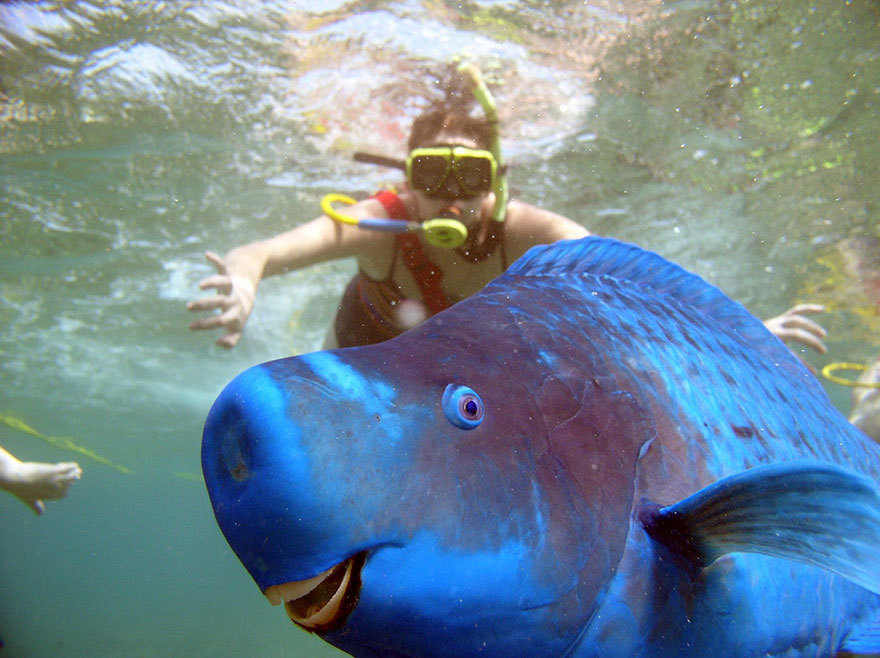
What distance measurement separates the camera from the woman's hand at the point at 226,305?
2.25 meters

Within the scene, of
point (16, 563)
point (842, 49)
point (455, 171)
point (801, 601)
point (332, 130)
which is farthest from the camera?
point (16, 563)

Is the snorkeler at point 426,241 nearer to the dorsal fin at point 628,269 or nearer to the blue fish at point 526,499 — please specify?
the dorsal fin at point 628,269

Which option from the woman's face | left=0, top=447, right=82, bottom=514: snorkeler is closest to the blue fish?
the woman's face

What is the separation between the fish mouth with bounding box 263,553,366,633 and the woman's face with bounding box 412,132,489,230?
3.32 metres

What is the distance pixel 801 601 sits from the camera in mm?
1245

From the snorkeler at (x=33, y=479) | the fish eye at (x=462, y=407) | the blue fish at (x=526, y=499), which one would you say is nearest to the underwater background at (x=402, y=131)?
the snorkeler at (x=33, y=479)

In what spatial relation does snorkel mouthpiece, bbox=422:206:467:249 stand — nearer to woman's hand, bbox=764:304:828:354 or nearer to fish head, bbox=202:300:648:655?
woman's hand, bbox=764:304:828:354

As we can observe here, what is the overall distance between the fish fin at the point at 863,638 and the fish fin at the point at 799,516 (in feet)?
2.81

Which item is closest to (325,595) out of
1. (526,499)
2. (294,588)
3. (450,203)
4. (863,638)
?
(294,588)

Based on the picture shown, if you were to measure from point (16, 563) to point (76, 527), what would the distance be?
1086cm

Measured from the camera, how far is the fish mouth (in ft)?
2.69

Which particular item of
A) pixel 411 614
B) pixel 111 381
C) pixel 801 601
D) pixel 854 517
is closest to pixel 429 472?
pixel 411 614

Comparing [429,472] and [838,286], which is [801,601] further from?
[838,286]

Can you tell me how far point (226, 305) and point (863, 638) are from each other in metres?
2.66
